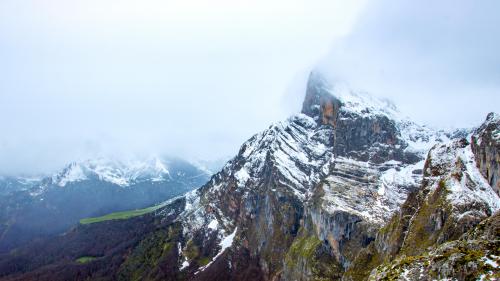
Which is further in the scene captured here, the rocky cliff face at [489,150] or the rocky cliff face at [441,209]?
the rocky cliff face at [489,150]

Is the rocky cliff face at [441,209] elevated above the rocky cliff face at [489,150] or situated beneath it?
situated beneath

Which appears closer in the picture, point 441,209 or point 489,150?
point 441,209

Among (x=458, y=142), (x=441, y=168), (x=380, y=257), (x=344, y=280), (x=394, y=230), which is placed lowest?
(x=344, y=280)

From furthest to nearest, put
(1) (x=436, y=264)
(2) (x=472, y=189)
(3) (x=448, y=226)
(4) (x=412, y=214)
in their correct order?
(4) (x=412, y=214), (2) (x=472, y=189), (3) (x=448, y=226), (1) (x=436, y=264)

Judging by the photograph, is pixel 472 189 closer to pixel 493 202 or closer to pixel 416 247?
pixel 493 202

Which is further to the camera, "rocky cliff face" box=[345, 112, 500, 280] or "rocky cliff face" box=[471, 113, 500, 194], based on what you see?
"rocky cliff face" box=[471, 113, 500, 194]

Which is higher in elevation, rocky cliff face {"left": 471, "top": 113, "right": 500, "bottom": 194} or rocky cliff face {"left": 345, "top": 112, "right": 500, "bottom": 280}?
rocky cliff face {"left": 471, "top": 113, "right": 500, "bottom": 194}

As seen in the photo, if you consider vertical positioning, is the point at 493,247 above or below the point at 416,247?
above

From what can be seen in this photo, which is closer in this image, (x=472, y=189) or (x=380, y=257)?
(x=472, y=189)

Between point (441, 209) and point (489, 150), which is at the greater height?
point (489, 150)

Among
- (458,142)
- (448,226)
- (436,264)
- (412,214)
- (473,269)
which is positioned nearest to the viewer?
(473,269)

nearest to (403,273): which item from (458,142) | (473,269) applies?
(473,269)
